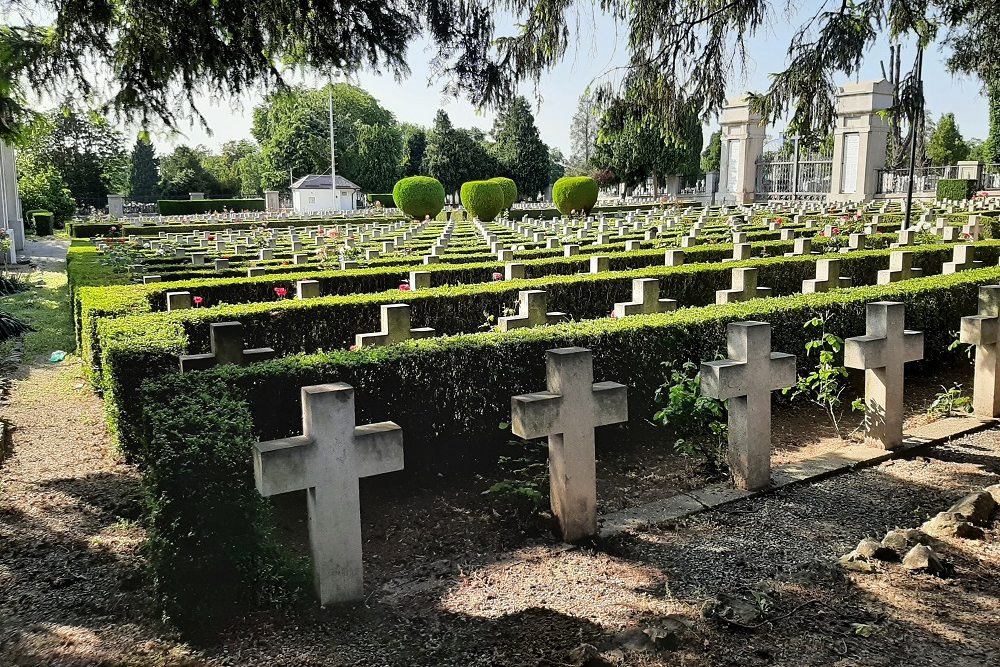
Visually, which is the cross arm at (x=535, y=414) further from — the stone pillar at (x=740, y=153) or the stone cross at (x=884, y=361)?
the stone pillar at (x=740, y=153)

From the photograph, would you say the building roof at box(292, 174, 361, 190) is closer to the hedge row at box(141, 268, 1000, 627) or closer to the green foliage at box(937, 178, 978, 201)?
the green foliage at box(937, 178, 978, 201)

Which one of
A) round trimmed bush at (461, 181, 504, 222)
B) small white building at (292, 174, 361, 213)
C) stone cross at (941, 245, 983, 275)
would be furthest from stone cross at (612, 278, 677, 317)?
small white building at (292, 174, 361, 213)

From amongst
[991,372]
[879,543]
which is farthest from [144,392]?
[991,372]

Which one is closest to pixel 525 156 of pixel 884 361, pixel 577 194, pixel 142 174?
pixel 577 194

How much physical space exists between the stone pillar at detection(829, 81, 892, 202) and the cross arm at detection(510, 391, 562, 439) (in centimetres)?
2810

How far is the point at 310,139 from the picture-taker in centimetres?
5972

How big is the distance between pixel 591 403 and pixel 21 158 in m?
54.0

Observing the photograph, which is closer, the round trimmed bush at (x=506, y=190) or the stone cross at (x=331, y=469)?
the stone cross at (x=331, y=469)

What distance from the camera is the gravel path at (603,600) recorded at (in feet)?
8.39

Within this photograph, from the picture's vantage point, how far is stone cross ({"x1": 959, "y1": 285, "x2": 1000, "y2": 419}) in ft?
16.5

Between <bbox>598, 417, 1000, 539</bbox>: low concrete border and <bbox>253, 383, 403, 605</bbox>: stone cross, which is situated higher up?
<bbox>253, 383, 403, 605</bbox>: stone cross

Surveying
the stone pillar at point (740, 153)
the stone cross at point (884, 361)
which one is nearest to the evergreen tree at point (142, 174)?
the stone pillar at point (740, 153)

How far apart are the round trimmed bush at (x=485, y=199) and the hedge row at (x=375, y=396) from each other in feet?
79.9

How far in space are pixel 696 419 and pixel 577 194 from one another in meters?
27.7
